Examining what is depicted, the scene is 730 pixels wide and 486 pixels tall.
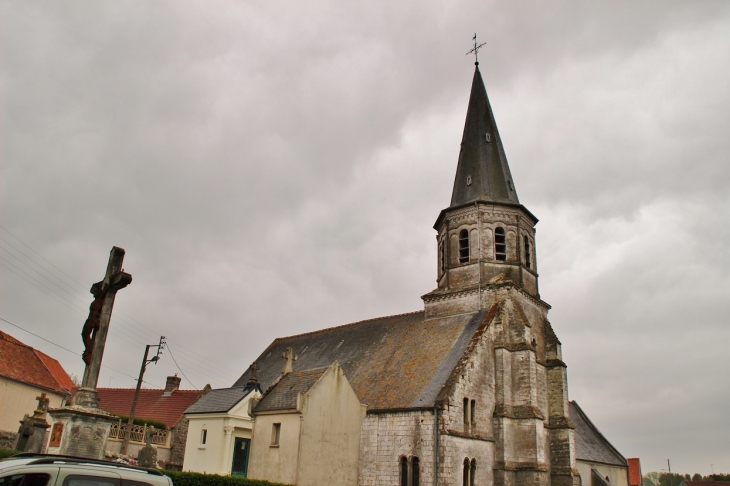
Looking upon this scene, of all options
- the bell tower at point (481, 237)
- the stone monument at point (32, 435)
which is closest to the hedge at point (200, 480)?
the stone monument at point (32, 435)

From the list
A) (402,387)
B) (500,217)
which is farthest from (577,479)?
(500,217)

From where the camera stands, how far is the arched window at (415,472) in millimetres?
21438

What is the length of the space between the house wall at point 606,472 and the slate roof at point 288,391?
59.6 ft

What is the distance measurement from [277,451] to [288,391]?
2.24m

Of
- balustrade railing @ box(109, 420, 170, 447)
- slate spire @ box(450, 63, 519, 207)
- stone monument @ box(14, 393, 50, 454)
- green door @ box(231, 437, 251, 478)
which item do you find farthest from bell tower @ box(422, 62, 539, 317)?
stone monument @ box(14, 393, 50, 454)

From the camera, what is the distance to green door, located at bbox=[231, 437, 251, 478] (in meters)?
22.5

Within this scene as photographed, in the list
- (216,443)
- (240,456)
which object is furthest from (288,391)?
(216,443)

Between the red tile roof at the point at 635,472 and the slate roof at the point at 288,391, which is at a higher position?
the slate roof at the point at 288,391

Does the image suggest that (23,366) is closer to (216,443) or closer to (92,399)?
(216,443)

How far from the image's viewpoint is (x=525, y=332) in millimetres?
25781

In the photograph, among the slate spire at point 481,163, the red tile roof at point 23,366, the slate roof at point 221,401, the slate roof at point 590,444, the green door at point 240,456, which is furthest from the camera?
the slate roof at point 590,444

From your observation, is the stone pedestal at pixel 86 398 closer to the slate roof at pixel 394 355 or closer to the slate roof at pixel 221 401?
the slate roof at pixel 221 401

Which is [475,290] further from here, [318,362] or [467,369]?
[318,362]

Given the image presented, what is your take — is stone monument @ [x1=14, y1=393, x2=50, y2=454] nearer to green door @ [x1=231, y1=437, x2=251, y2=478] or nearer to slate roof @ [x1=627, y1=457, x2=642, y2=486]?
green door @ [x1=231, y1=437, x2=251, y2=478]
